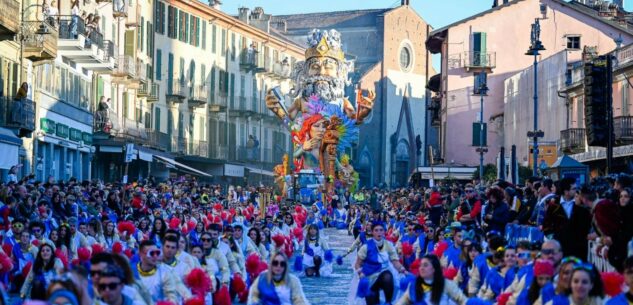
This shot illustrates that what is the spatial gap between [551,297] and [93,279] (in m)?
4.22

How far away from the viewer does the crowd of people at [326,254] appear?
12047mm

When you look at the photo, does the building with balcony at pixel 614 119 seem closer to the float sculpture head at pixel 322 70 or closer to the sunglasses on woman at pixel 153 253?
the float sculpture head at pixel 322 70

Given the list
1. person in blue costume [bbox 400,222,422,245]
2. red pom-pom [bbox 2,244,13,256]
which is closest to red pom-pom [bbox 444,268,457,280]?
red pom-pom [bbox 2,244,13,256]

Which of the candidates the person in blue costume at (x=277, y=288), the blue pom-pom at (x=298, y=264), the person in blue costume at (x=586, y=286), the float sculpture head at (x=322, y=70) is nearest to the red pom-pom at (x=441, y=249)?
the person in blue costume at (x=277, y=288)

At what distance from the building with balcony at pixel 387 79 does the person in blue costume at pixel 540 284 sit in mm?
77736

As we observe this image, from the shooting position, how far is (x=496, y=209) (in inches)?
866

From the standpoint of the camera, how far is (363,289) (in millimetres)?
18688

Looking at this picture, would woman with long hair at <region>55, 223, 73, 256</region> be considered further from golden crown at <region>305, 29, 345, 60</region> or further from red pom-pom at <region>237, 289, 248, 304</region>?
golden crown at <region>305, 29, 345, 60</region>

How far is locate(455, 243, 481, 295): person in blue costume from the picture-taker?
17920 millimetres

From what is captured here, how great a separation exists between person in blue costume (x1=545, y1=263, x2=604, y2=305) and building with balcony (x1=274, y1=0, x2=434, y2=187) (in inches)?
3133

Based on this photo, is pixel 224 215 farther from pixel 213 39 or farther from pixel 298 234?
pixel 213 39

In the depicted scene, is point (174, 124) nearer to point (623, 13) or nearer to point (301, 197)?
point (301, 197)

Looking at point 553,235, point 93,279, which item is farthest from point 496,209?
point 93,279

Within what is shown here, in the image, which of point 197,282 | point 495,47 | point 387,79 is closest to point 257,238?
point 197,282
